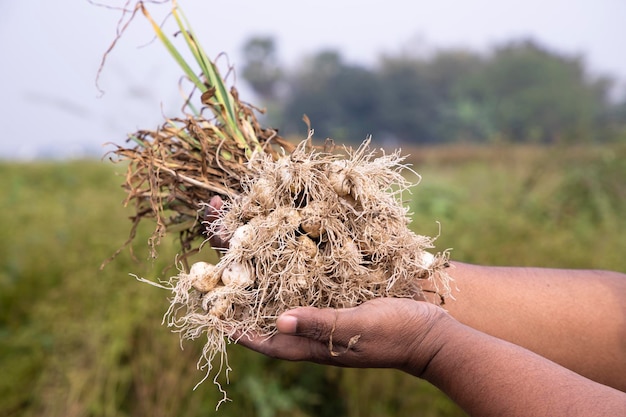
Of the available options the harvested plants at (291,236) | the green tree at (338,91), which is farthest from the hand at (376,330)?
the green tree at (338,91)

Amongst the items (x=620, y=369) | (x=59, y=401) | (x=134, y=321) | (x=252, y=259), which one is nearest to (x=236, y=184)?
(x=252, y=259)

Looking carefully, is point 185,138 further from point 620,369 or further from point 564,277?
point 620,369

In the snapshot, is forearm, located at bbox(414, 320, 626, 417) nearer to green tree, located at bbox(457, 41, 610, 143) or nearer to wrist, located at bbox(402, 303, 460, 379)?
wrist, located at bbox(402, 303, 460, 379)

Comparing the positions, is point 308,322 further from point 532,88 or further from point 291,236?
point 532,88

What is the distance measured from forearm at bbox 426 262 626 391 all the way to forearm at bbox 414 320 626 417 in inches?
13.9

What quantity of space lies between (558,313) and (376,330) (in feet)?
2.15

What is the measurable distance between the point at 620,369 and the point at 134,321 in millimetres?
2782

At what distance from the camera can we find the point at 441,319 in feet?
4.53

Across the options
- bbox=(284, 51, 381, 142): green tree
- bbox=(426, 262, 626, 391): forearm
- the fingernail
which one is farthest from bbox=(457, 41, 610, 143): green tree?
the fingernail

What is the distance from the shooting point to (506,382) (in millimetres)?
1212

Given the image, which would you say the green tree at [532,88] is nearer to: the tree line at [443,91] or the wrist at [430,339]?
the tree line at [443,91]

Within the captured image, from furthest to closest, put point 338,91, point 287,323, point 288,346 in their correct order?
point 338,91, point 288,346, point 287,323

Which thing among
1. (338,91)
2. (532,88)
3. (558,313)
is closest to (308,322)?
(558,313)

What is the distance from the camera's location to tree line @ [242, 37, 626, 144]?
104 feet
